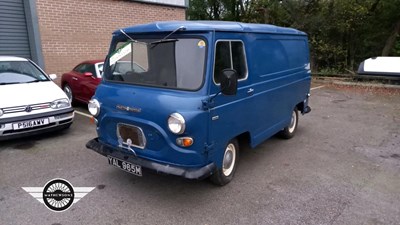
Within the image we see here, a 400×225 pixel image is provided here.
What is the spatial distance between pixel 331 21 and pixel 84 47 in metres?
12.7

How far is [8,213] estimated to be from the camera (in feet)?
11.5

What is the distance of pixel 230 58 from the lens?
3.93 meters

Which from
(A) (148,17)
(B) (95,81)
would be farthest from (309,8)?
(B) (95,81)

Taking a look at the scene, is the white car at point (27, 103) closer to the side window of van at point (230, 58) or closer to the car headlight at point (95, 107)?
the car headlight at point (95, 107)

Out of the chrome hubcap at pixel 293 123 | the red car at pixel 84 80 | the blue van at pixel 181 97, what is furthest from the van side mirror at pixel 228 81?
the red car at pixel 84 80

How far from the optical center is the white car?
541cm

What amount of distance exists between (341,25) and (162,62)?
51.3 ft

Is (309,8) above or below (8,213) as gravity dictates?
above

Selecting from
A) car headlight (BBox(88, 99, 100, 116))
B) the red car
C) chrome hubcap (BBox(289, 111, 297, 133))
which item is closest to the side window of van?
car headlight (BBox(88, 99, 100, 116))

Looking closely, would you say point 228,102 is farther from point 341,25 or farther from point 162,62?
point 341,25

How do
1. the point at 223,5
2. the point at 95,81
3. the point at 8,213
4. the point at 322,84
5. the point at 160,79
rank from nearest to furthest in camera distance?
the point at 8,213 < the point at 160,79 < the point at 95,81 < the point at 322,84 < the point at 223,5

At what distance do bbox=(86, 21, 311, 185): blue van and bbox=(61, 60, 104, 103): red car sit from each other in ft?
12.9

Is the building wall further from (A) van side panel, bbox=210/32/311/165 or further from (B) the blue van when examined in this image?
(A) van side panel, bbox=210/32/311/165

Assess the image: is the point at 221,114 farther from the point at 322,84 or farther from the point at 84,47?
the point at 322,84
